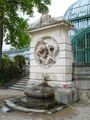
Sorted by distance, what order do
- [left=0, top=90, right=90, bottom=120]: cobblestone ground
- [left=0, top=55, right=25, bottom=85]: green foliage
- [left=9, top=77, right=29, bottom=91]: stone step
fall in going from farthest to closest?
[left=0, top=55, right=25, bottom=85]: green foliage, [left=9, top=77, right=29, bottom=91]: stone step, [left=0, top=90, right=90, bottom=120]: cobblestone ground

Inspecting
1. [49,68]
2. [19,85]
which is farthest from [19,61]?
[49,68]

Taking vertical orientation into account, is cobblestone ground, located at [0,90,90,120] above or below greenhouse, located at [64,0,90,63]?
below

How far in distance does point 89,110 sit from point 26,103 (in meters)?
2.84

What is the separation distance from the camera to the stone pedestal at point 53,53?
33.7ft

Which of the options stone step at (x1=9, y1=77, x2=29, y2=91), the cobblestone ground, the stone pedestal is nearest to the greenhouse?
the stone pedestal

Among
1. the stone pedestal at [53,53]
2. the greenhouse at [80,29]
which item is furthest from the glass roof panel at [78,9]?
the stone pedestal at [53,53]

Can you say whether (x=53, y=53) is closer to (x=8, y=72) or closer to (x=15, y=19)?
(x=8, y=72)

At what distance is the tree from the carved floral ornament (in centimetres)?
838

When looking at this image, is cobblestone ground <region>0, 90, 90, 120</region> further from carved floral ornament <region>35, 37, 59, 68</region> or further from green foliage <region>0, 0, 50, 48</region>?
green foliage <region>0, 0, 50, 48</region>

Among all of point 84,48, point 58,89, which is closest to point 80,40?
point 84,48

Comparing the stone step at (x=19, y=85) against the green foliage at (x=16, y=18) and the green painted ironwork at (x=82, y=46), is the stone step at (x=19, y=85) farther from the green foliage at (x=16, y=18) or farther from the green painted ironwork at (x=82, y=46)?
the green foliage at (x=16, y=18)

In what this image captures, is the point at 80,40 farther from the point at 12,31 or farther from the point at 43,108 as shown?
the point at 12,31

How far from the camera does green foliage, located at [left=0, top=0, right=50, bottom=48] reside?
19.5 meters

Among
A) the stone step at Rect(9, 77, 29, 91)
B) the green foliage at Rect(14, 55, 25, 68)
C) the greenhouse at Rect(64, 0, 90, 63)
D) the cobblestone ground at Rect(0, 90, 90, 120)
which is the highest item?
the greenhouse at Rect(64, 0, 90, 63)
